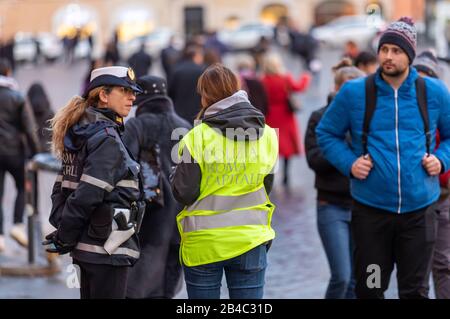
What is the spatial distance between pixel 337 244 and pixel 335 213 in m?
0.20

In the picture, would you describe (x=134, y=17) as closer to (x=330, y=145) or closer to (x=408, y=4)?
(x=408, y=4)

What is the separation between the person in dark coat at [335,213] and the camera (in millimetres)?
7363

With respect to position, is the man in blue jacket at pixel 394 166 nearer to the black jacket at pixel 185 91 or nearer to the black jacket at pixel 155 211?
the black jacket at pixel 155 211

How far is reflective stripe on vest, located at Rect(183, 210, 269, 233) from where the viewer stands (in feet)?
18.1

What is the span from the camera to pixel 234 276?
559 centimetres

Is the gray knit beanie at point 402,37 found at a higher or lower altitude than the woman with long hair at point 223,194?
higher

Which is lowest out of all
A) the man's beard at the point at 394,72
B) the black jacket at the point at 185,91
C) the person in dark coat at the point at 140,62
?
the person in dark coat at the point at 140,62

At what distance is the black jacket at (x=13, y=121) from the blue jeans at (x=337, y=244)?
3609mm

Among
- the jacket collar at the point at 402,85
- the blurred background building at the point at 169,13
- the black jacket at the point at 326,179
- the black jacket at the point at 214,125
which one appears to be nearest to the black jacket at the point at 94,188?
the black jacket at the point at 214,125

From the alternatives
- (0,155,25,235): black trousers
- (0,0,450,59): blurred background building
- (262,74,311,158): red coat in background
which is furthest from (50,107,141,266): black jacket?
(0,0,450,59): blurred background building

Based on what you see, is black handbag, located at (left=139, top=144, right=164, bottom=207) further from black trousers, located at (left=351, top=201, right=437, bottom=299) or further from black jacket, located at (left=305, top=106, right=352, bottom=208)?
black trousers, located at (left=351, top=201, right=437, bottom=299)

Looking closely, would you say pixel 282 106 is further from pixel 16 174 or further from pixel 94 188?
pixel 94 188

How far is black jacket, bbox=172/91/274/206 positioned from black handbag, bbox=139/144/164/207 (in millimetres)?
1532
